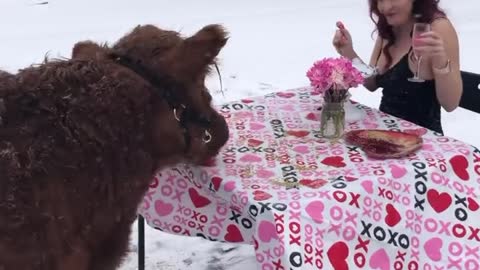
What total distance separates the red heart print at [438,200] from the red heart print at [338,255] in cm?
39

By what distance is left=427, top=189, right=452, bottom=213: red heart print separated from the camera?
87.0 inches

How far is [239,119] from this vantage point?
277 centimetres

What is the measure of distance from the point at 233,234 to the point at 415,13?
1.47 m

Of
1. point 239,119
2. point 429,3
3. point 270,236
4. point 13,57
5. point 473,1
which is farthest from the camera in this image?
point 473,1

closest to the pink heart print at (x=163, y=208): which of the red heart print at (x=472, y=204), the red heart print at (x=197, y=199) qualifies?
the red heart print at (x=197, y=199)

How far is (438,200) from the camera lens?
7.31 feet

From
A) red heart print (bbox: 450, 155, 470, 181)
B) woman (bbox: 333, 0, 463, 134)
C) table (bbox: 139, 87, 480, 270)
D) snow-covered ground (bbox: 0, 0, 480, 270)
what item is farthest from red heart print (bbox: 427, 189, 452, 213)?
snow-covered ground (bbox: 0, 0, 480, 270)

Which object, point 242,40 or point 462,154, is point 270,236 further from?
point 242,40

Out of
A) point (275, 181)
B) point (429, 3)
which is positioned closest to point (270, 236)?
point (275, 181)

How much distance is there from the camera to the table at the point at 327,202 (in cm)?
196

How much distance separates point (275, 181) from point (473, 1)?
7.88m

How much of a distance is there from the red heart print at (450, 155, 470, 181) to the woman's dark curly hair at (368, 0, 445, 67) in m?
0.94

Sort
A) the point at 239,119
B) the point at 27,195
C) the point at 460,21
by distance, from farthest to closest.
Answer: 1. the point at 460,21
2. the point at 239,119
3. the point at 27,195

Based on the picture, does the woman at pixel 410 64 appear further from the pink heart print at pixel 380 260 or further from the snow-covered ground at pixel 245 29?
the snow-covered ground at pixel 245 29
